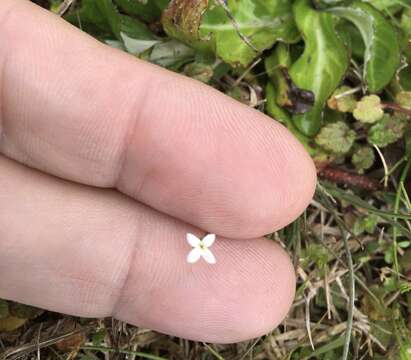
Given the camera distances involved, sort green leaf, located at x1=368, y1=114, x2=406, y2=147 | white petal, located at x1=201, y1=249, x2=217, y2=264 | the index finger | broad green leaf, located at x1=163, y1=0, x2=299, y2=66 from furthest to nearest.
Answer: green leaf, located at x1=368, y1=114, x2=406, y2=147
broad green leaf, located at x1=163, y1=0, x2=299, y2=66
white petal, located at x1=201, y1=249, x2=217, y2=264
the index finger

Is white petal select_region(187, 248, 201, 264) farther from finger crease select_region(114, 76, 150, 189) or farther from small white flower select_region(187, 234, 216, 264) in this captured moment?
finger crease select_region(114, 76, 150, 189)

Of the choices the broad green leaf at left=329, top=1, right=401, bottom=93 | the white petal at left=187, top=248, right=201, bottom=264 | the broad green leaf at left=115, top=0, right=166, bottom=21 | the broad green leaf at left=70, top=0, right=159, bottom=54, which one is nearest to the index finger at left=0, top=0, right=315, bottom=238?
the white petal at left=187, top=248, right=201, bottom=264

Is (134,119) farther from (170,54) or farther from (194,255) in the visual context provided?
(170,54)

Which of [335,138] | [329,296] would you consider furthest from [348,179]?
[329,296]

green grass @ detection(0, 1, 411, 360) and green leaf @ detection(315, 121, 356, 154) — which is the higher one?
green leaf @ detection(315, 121, 356, 154)

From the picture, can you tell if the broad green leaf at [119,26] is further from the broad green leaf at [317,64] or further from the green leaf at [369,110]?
the green leaf at [369,110]

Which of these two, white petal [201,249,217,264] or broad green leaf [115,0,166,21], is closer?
white petal [201,249,217,264]

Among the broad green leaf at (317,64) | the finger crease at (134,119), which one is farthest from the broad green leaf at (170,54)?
the finger crease at (134,119)

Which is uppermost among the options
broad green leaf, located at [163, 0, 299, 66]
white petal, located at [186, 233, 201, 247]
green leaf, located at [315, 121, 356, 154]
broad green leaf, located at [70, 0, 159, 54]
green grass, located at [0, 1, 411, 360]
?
broad green leaf, located at [163, 0, 299, 66]

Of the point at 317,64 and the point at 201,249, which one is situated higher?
the point at 317,64
